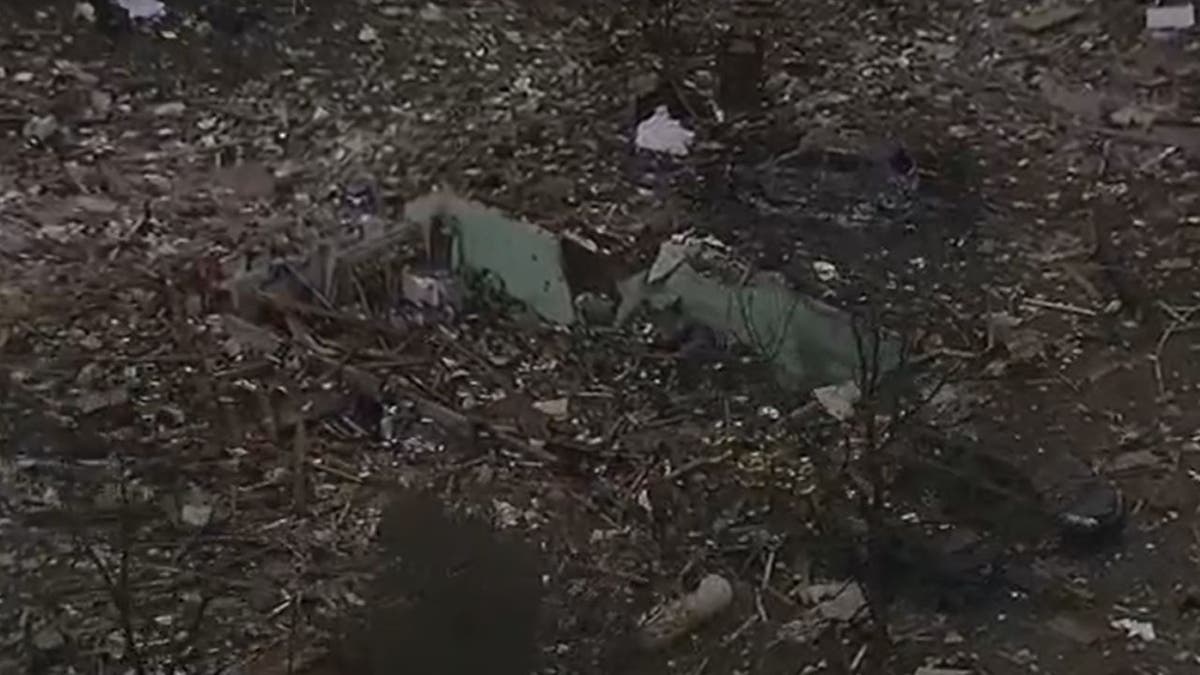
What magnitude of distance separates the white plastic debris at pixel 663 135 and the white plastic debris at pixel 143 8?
1.02m

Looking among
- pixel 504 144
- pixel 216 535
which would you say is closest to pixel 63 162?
pixel 504 144

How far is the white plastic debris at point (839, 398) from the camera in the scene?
2762 mm

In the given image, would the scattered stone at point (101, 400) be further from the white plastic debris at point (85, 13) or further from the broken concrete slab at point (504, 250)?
the white plastic debris at point (85, 13)

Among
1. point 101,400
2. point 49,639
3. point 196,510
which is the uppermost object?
point 101,400

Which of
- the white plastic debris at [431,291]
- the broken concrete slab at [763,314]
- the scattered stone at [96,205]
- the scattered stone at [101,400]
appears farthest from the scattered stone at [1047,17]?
the scattered stone at [101,400]

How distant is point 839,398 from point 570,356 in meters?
0.42

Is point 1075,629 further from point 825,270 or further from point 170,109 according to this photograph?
point 170,109

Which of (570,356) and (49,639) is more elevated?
(570,356)

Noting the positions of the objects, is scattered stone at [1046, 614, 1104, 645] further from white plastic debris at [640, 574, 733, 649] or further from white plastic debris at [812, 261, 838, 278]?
white plastic debris at [812, 261, 838, 278]

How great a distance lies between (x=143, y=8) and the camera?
378 cm

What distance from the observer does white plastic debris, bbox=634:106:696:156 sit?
3.42 metres

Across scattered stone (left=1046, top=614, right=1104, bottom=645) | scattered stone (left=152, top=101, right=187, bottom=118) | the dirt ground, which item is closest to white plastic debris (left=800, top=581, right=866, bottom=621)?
the dirt ground

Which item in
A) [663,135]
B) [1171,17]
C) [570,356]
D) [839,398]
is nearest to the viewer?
[839,398]

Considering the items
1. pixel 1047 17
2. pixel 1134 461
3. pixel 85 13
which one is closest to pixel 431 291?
pixel 1134 461
